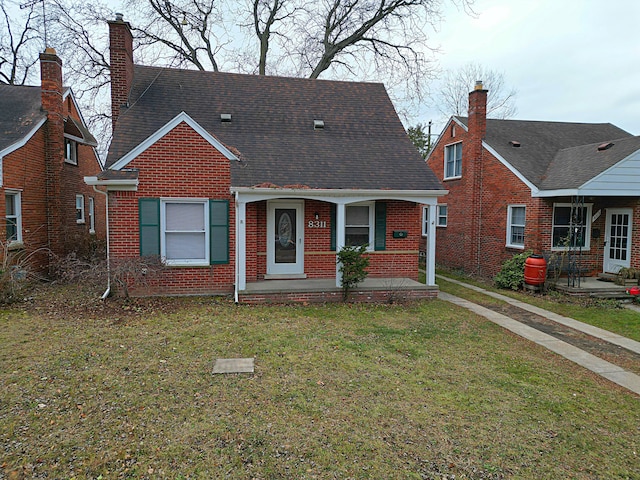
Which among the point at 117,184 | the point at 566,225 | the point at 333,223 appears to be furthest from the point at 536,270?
the point at 117,184

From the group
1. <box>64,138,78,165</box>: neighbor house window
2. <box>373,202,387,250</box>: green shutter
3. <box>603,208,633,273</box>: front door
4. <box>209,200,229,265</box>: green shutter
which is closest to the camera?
<box>209,200,229,265</box>: green shutter

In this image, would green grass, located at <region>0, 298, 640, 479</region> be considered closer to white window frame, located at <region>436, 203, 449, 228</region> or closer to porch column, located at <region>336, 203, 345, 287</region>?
porch column, located at <region>336, 203, 345, 287</region>

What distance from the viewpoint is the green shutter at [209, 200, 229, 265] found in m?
10.0

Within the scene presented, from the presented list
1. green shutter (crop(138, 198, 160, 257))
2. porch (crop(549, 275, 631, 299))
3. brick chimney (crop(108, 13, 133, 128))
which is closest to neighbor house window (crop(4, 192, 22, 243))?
brick chimney (crop(108, 13, 133, 128))

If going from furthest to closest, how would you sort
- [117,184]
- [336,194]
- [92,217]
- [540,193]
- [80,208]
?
[92,217] < [80,208] < [540,193] < [336,194] < [117,184]

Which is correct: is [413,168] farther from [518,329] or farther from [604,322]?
[604,322]

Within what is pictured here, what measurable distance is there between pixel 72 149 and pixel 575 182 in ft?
54.0

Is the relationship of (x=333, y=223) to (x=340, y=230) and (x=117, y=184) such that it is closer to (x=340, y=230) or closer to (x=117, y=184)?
(x=340, y=230)

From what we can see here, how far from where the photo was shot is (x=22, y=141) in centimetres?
1135

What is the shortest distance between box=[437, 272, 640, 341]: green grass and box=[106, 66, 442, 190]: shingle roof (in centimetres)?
374

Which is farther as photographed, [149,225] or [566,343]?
[149,225]

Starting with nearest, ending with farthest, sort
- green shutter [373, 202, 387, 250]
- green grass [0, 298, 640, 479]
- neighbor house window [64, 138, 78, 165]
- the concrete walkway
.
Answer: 1. green grass [0, 298, 640, 479]
2. the concrete walkway
3. green shutter [373, 202, 387, 250]
4. neighbor house window [64, 138, 78, 165]

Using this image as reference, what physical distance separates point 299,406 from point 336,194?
6.17 m

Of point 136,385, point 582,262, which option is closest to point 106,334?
point 136,385
